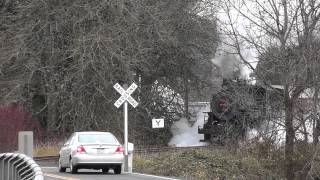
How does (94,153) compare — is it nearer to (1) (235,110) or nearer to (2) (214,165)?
(2) (214,165)

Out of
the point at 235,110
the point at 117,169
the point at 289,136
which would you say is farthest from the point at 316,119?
the point at 117,169

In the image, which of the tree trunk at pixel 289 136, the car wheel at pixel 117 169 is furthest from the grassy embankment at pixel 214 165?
the car wheel at pixel 117 169

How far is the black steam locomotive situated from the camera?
2869cm

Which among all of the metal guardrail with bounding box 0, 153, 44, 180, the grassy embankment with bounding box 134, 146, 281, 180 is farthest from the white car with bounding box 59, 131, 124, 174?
the metal guardrail with bounding box 0, 153, 44, 180

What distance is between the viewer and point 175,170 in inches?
946

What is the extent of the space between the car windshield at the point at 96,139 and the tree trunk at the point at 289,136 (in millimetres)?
7503

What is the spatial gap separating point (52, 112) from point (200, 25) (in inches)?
406

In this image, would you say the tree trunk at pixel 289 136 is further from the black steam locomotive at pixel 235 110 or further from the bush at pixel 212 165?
the black steam locomotive at pixel 235 110

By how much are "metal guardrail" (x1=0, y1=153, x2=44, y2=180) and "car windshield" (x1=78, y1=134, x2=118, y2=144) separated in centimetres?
870

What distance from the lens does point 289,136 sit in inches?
1041

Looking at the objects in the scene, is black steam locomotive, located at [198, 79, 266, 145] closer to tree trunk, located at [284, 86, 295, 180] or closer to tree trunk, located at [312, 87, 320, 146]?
tree trunk, located at [284, 86, 295, 180]

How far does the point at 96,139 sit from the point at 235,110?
425 inches

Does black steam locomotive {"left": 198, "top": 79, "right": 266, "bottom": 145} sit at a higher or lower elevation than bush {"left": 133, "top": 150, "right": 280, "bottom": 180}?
higher

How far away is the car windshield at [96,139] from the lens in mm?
22125
